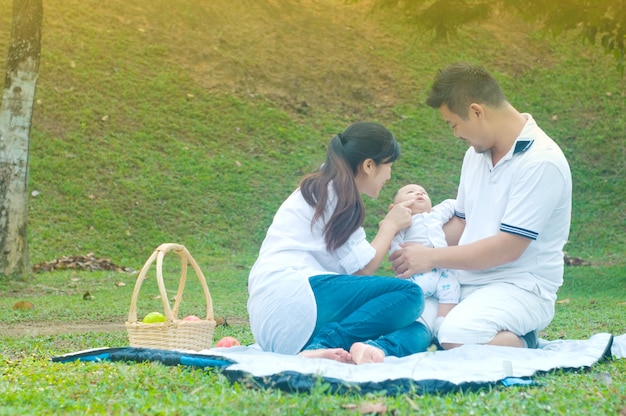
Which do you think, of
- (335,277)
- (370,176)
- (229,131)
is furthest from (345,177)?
(229,131)

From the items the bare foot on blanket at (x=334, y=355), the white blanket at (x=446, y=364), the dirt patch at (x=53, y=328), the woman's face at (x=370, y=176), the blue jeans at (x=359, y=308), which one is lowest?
the dirt patch at (x=53, y=328)

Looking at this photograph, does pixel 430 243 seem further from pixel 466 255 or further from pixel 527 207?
pixel 527 207

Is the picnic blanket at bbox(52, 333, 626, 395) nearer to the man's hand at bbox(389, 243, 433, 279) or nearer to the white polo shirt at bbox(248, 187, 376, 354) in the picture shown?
the white polo shirt at bbox(248, 187, 376, 354)

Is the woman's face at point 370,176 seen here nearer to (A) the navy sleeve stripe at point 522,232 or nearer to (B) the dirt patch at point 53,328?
(A) the navy sleeve stripe at point 522,232

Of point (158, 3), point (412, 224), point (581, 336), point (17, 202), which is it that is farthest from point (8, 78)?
point (158, 3)

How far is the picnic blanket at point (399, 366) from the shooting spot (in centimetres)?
329

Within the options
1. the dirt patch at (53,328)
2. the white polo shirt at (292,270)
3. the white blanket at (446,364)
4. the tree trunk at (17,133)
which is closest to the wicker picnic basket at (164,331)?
the white blanket at (446,364)

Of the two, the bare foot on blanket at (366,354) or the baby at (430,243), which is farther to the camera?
the baby at (430,243)

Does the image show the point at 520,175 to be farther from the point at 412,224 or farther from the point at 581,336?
the point at 581,336

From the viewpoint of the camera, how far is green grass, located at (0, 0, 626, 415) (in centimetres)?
929

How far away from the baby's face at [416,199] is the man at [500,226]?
0.83ft

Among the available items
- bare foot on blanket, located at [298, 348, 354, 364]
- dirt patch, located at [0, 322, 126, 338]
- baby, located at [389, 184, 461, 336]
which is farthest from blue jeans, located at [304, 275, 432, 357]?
dirt patch, located at [0, 322, 126, 338]

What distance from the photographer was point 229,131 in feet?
47.9

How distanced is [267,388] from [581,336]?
3.15m
